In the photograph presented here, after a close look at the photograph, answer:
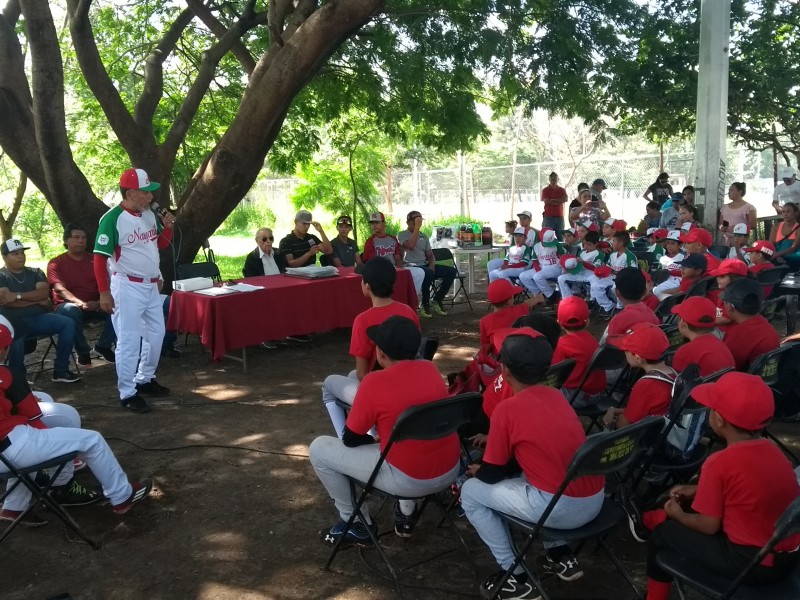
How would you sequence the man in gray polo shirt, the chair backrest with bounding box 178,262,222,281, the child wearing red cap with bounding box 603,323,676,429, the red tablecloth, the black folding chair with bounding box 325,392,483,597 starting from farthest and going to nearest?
the man in gray polo shirt < the chair backrest with bounding box 178,262,222,281 < the red tablecloth < the child wearing red cap with bounding box 603,323,676,429 < the black folding chair with bounding box 325,392,483,597

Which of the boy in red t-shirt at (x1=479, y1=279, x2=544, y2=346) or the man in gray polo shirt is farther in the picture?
the man in gray polo shirt

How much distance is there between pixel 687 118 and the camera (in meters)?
14.2

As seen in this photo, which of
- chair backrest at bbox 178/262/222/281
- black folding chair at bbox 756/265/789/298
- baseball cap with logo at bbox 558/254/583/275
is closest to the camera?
black folding chair at bbox 756/265/789/298

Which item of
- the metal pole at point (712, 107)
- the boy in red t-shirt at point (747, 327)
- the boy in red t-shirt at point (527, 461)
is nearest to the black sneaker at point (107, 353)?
the boy in red t-shirt at point (527, 461)

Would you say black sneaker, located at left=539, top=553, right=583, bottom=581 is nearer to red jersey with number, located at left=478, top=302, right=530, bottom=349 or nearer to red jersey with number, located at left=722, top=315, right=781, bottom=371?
red jersey with number, located at left=478, top=302, right=530, bottom=349

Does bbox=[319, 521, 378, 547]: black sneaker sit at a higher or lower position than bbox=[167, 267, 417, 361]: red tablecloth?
lower

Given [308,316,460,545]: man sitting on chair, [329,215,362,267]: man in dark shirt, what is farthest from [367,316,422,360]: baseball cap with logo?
[329,215,362,267]: man in dark shirt

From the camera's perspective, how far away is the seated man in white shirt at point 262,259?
28.8 feet

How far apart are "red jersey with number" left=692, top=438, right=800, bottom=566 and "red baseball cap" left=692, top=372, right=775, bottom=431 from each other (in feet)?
0.27

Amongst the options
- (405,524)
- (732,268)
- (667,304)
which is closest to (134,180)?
(405,524)

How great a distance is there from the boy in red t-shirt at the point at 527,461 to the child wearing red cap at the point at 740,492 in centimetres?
43

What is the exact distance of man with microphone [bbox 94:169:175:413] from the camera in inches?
225

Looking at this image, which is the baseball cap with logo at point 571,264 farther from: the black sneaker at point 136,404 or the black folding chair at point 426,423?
the black folding chair at point 426,423

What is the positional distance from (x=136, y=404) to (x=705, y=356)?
14.4 feet
